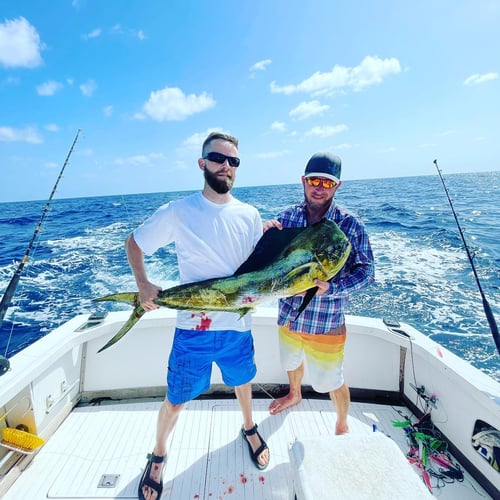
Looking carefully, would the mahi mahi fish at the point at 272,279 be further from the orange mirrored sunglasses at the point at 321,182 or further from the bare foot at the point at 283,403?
the bare foot at the point at 283,403

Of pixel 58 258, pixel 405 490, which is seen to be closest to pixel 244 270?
pixel 405 490

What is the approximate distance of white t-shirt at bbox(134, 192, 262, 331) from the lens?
1.76 m

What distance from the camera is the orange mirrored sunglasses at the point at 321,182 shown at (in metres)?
2.05

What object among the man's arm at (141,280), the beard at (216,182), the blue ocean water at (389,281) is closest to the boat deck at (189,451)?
the man's arm at (141,280)

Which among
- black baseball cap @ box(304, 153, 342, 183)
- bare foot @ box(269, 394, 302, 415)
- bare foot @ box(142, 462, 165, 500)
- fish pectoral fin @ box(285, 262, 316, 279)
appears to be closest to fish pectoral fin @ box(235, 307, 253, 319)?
fish pectoral fin @ box(285, 262, 316, 279)

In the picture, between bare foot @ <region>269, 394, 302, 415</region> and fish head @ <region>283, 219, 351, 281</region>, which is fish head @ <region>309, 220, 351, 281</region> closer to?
fish head @ <region>283, 219, 351, 281</region>

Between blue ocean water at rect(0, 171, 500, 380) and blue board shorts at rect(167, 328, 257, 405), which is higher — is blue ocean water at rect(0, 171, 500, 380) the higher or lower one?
the lower one

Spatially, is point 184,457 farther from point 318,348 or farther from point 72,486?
point 318,348

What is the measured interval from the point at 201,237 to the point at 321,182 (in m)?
0.87

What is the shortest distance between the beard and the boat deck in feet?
4.64

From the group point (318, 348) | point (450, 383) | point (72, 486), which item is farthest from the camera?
point (450, 383)

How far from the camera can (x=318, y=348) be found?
2230 millimetres

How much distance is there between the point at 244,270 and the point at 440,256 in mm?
9572

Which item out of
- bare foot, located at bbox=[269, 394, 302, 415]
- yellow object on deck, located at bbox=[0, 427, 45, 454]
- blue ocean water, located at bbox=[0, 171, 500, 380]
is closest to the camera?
yellow object on deck, located at bbox=[0, 427, 45, 454]
